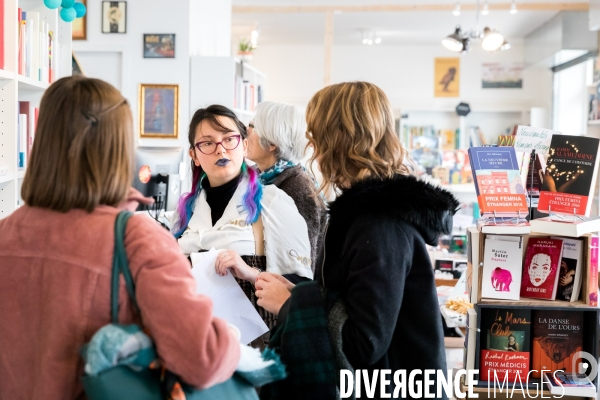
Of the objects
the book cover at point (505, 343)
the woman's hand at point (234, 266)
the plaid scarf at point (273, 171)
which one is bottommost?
the book cover at point (505, 343)

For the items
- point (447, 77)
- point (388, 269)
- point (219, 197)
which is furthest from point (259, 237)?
point (447, 77)

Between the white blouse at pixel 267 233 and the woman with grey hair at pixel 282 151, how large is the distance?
0.66ft

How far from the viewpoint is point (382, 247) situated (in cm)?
147

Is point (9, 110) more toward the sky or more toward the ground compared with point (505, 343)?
more toward the sky

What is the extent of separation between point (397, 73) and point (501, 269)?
8.47 meters

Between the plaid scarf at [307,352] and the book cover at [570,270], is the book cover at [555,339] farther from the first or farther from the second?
the plaid scarf at [307,352]

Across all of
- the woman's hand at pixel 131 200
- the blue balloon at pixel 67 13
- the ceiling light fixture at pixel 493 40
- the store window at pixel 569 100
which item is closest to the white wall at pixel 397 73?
the store window at pixel 569 100

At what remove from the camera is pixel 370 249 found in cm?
146

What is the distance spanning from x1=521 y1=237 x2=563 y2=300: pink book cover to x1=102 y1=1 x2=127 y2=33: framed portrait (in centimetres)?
453

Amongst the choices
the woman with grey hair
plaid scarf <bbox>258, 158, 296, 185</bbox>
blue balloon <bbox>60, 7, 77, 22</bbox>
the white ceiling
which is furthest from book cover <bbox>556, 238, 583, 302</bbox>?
the white ceiling

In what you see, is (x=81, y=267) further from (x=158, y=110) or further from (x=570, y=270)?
(x=158, y=110)

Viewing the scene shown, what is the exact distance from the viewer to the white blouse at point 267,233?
2115mm

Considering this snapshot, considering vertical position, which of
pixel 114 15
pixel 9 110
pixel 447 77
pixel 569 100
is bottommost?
pixel 9 110

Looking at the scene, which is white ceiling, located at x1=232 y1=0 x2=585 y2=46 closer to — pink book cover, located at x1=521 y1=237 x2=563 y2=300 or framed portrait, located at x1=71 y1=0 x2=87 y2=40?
framed portrait, located at x1=71 y1=0 x2=87 y2=40
